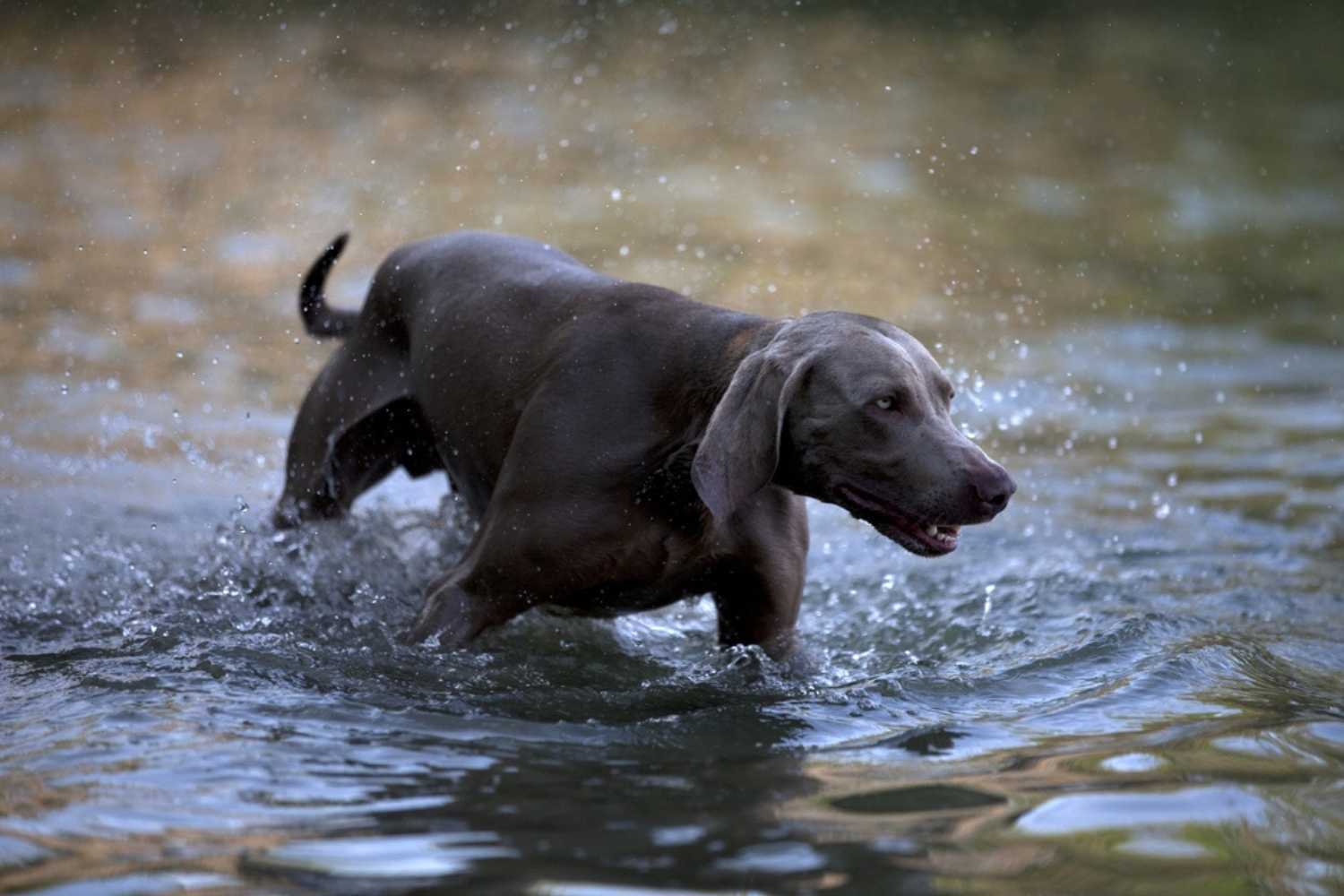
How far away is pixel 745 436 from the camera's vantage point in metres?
3.90

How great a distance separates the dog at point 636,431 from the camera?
391cm

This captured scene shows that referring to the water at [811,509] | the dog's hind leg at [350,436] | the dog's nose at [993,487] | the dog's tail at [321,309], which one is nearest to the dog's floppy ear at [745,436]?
the dog's nose at [993,487]

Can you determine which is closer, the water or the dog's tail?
the water

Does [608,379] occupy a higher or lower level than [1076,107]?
lower

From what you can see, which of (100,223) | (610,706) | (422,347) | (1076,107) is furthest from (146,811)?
(1076,107)

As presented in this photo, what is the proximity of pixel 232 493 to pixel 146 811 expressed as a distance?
4.12 m

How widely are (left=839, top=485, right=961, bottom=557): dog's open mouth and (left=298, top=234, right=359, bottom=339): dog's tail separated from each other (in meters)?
2.27

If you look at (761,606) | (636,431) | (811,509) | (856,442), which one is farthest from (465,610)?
(811,509)

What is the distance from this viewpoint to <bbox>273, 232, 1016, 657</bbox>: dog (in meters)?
3.91

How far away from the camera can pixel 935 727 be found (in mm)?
4188

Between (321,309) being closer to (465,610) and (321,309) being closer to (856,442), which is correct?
(465,610)

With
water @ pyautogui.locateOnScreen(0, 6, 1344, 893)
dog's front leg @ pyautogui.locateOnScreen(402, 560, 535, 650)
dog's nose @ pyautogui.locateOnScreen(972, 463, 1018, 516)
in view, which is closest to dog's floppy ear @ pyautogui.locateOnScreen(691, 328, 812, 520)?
dog's nose @ pyautogui.locateOnScreen(972, 463, 1018, 516)

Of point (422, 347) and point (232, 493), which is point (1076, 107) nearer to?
point (232, 493)

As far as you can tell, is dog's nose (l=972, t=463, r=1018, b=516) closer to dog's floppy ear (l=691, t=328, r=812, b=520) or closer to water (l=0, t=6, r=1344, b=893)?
dog's floppy ear (l=691, t=328, r=812, b=520)
